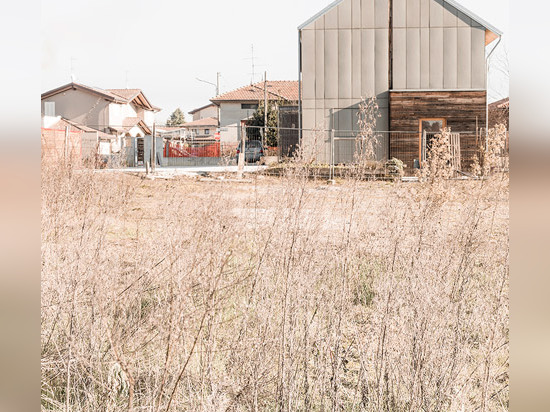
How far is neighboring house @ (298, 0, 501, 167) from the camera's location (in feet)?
65.6

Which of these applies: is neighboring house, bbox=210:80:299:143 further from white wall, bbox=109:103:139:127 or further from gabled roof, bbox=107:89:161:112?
white wall, bbox=109:103:139:127

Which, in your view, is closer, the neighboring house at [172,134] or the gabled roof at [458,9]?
the gabled roof at [458,9]

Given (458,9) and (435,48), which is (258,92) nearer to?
(435,48)

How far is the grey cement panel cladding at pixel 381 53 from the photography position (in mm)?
20031

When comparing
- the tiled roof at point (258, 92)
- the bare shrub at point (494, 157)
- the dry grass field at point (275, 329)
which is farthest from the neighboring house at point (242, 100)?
the dry grass field at point (275, 329)

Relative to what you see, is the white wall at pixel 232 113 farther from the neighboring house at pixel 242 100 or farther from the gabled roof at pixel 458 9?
the gabled roof at pixel 458 9

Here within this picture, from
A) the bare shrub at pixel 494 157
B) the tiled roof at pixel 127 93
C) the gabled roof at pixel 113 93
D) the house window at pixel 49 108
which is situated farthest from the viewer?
the tiled roof at pixel 127 93

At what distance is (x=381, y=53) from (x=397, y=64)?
2.40 ft

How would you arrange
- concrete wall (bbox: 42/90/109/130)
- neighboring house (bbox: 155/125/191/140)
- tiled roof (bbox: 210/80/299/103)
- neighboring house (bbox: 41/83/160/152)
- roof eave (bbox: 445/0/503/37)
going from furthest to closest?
tiled roof (bbox: 210/80/299/103), concrete wall (bbox: 42/90/109/130), neighboring house (bbox: 41/83/160/152), neighboring house (bbox: 155/125/191/140), roof eave (bbox: 445/0/503/37)

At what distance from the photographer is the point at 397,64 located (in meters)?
20.3

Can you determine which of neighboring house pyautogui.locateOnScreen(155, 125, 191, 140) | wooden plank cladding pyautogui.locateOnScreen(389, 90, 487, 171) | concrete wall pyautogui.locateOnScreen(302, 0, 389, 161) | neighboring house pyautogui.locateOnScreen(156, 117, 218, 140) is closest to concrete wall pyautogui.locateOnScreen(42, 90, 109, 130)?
neighboring house pyautogui.locateOnScreen(156, 117, 218, 140)
